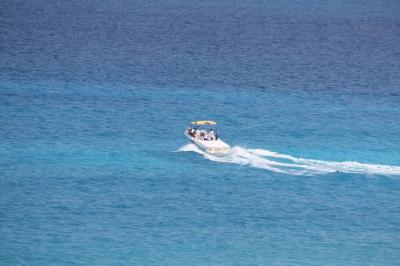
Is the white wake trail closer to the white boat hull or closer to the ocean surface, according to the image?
the ocean surface

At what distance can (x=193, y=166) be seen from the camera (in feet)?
352

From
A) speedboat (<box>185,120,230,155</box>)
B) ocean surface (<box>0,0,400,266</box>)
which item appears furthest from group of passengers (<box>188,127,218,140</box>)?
ocean surface (<box>0,0,400,266</box>)

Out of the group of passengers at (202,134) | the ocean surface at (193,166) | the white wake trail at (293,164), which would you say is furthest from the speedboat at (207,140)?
the ocean surface at (193,166)

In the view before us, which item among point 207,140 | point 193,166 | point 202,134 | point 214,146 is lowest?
point 193,166

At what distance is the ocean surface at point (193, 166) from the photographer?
284ft

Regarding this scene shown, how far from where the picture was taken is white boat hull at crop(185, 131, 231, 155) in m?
111

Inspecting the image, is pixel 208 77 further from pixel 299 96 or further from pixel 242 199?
pixel 242 199

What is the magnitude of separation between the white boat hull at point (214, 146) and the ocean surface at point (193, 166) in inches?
30.6

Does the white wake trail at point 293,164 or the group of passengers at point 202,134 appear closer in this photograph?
the white wake trail at point 293,164

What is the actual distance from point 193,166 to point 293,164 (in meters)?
11.4

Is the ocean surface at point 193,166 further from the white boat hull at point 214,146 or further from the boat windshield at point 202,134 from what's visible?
the boat windshield at point 202,134

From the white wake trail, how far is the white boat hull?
533 millimetres

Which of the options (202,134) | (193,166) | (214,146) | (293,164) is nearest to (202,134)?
(202,134)

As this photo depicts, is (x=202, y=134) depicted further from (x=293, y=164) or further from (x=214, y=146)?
(x=293, y=164)
